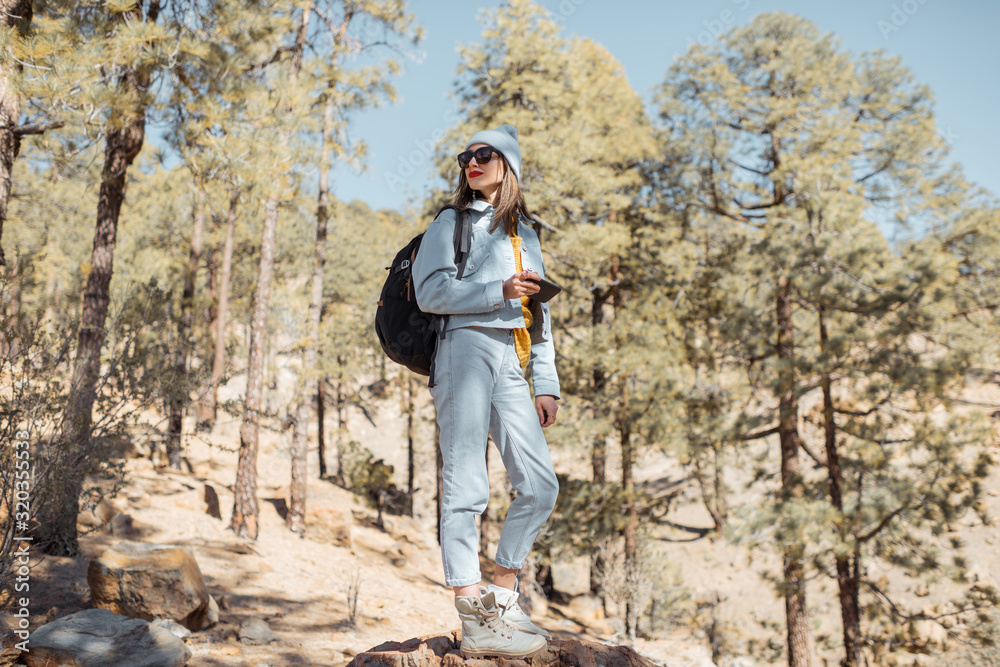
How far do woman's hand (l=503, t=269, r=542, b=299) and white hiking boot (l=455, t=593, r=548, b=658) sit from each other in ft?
3.45

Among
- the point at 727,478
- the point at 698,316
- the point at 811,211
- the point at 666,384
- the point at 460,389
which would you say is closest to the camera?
the point at 460,389

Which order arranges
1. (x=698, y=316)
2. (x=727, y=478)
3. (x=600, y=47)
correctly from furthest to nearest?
A: 1. (x=727, y=478)
2. (x=600, y=47)
3. (x=698, y=316)

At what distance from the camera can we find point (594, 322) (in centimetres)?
1145

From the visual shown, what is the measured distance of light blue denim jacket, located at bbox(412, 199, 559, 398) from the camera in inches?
79.1

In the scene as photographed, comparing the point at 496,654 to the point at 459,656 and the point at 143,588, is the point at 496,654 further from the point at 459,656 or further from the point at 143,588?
the point at 143,588

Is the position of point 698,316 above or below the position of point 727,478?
above

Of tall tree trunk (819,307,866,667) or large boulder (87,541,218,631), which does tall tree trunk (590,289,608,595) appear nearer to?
tall tree trunk (819,307,866,667)

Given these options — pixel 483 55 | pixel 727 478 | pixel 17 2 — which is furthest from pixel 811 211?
pixel 727 478

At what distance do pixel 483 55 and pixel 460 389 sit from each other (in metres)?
8.97

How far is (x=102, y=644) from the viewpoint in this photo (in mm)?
2895

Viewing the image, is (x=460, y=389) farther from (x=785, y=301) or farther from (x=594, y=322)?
(x=594, y=322)

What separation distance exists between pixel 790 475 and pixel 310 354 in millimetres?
8058

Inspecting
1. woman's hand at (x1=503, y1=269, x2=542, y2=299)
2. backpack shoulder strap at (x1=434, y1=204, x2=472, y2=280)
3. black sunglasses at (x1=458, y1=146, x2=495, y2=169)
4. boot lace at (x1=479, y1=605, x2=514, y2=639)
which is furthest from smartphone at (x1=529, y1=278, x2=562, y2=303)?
boot lace at (x1=479, y1=605, x2=514, y2=639)

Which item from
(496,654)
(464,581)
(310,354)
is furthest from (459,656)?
(310,354)
